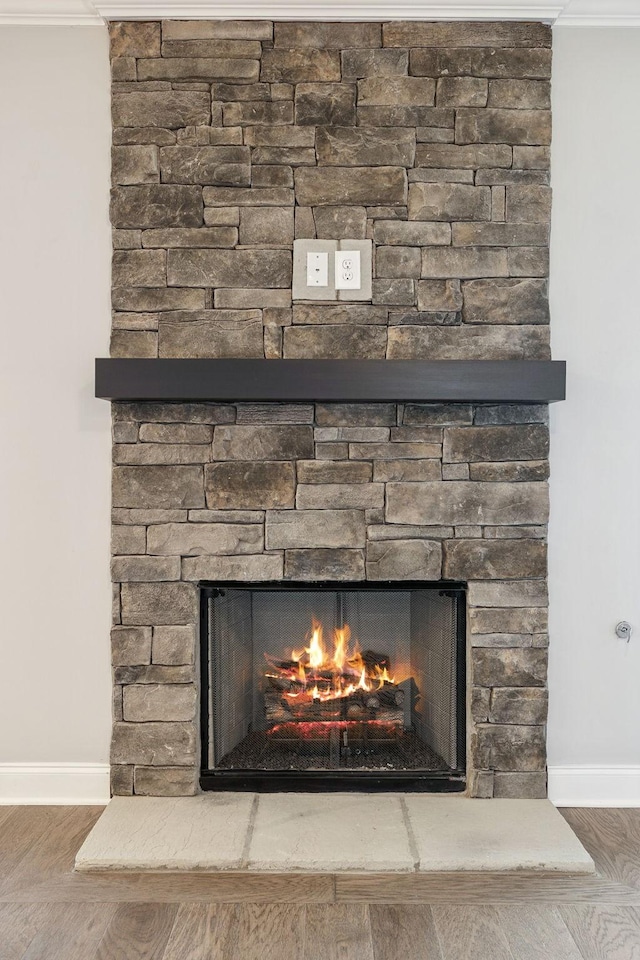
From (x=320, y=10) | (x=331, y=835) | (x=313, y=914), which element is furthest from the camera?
(x=320, y=10)

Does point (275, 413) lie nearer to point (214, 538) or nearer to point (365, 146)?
point (214, 538)

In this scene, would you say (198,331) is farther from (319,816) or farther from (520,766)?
(520,766)

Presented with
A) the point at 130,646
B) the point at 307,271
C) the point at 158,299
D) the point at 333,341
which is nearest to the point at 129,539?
the point at 130,646

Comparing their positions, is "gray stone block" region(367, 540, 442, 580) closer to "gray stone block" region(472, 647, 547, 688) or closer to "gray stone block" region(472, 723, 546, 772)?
"gray stone block" region(472, 647, 547, 688)

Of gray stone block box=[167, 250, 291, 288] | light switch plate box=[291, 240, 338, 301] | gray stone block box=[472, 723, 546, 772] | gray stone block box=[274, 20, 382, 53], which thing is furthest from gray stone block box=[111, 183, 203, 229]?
gray stone block box=[472, 723, 546, 772]

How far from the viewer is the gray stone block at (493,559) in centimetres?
247

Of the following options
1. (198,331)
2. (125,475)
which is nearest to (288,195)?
(198,331)

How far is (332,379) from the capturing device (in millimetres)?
2283

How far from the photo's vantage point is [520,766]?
8.11 ft

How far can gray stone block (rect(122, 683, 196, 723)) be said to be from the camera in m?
2.47

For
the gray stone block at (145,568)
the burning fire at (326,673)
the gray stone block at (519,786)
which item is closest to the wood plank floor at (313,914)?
the gray stone block at (519,786)

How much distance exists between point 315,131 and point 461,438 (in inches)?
42.3

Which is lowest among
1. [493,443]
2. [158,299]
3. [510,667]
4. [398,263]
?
[510,667]

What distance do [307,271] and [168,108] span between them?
68 centimetres
